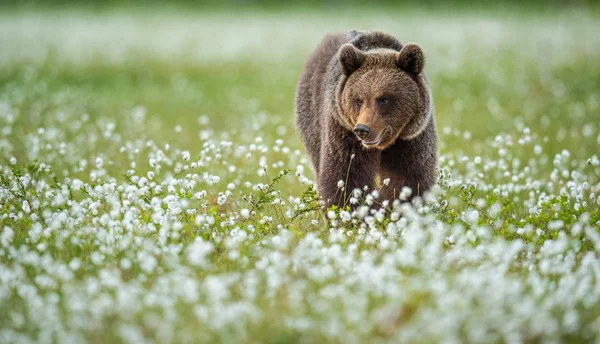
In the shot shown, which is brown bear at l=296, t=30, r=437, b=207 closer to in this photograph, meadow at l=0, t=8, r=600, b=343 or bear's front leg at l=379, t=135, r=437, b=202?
bear's front leg at l=379, t=135, r=437, b=202

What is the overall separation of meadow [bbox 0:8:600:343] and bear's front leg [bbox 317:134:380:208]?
7.1 inches

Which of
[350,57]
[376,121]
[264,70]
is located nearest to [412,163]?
[376,121]

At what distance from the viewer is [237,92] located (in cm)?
1468

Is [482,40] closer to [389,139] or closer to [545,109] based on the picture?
[545,109]

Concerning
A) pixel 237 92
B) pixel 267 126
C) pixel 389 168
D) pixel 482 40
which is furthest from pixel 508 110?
pixel 482 40

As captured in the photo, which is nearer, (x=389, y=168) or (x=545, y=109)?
(x=389, y=168)

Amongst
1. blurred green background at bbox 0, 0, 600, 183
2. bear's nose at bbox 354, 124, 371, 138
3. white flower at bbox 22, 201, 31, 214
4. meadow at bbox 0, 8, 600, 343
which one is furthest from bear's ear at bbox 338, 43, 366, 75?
white flower at bbox 22, 201, 31, 214

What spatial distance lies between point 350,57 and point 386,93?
1.51 feet

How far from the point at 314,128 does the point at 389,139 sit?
1287 millimetres

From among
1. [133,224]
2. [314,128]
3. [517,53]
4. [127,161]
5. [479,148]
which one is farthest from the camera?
[517,53]

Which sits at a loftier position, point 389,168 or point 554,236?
point 389,168

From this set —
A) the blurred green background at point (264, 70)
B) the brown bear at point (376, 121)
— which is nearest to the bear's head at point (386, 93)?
the brown bear at point (376, 121)

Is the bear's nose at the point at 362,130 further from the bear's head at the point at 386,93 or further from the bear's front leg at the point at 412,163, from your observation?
the bear's front leg at the point at 412,163

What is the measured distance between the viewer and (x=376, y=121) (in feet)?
18.0
